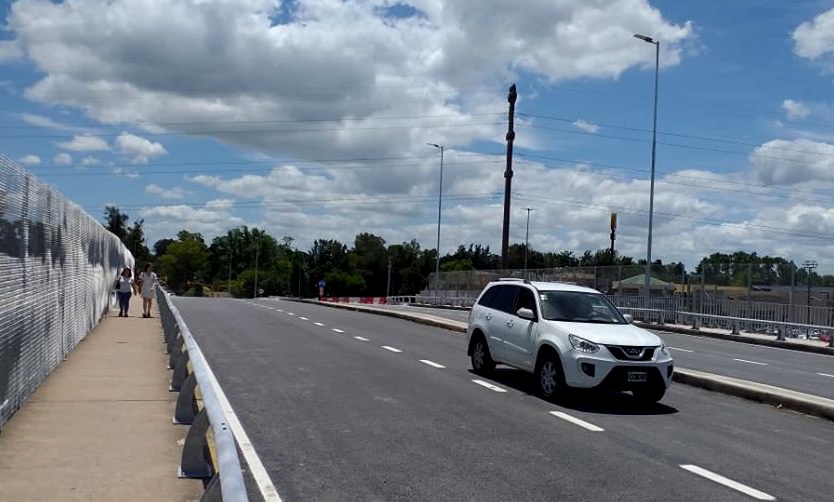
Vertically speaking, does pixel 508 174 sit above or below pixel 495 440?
above

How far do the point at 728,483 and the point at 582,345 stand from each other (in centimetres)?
437

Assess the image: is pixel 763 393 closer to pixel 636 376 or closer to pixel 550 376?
pixel 636 376

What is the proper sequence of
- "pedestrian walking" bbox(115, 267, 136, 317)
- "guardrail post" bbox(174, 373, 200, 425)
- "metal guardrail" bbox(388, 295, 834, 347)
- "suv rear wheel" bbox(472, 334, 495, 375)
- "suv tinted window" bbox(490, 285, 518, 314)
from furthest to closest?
"metal guardrail" bbox(388, 295, 834, 347)
"pedestrian walking" bbox(115, 267, 136, 317)
"suv rear wheel" bbox(472, 334, 495, 375)
"suv tinted window" bbox(490, 285, 518, 314)
"guardrail post" bbox(174, 373, 200, 425)

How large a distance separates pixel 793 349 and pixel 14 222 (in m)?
24.3

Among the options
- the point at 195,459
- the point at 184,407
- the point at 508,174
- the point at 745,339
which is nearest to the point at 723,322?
the point at 745,339

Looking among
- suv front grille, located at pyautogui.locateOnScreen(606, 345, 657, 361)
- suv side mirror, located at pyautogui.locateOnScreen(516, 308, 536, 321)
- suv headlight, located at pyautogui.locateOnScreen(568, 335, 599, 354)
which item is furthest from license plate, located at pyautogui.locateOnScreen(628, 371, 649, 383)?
suv side mirror, located at pyautogui.locateOnScreen(516, 308, 536, 321)

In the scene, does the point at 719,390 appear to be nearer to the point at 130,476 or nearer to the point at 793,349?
the point at 130,476

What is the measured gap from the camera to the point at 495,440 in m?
9.34

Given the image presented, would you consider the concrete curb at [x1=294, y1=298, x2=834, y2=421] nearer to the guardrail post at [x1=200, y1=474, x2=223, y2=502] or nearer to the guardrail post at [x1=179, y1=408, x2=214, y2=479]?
the guardrail post at [x1=179, y1=408, x2=214, y2=479]

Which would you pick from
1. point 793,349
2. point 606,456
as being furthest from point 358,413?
point 793,349

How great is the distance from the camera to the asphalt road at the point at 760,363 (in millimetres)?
16203

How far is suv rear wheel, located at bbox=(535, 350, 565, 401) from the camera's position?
12.2 m

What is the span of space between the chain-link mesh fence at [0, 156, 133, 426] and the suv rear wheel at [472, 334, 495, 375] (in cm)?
680

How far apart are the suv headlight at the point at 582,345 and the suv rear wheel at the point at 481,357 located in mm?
2944
